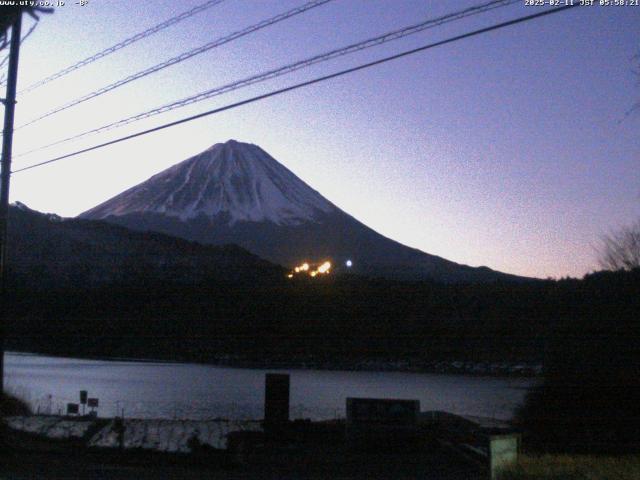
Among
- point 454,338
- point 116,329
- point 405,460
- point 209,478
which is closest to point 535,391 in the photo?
point 405,460

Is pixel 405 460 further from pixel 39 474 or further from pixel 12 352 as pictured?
pixel 12 352

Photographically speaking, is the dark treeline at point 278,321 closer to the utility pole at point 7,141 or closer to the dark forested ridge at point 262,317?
the dark forested ridge at point 262,317

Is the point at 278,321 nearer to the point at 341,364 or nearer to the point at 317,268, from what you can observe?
the point at 341,364

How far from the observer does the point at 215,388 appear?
42.1 metres

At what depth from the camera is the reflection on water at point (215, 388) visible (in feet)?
113

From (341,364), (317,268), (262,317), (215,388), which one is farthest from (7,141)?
(262,317)

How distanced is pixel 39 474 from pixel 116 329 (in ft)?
166

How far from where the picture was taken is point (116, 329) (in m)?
64.4

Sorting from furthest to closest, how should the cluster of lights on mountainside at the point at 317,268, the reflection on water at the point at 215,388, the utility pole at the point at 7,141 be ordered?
the cluster of lights on mountainside at the point at 317,268, the reflection on water at the point at 215,388, the utility pole at the point at 7,141

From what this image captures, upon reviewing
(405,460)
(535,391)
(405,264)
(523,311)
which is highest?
(405,264)

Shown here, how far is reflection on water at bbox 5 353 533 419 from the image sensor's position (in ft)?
113

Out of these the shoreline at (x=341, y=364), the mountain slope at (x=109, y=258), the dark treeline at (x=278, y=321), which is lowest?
the shoreline at (x=341, y=364)

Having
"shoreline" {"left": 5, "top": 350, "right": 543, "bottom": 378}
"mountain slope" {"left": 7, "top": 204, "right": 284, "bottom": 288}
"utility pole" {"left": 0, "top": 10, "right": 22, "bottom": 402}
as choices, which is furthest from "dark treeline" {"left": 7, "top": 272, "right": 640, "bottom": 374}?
"utility pole" {"left": 0, "top": 10, "right": 22, "bottom": 402}

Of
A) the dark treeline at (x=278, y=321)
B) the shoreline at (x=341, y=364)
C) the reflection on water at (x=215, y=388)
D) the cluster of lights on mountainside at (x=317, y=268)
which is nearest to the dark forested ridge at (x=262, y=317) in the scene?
the dark treeline at (x=278, y=321)
